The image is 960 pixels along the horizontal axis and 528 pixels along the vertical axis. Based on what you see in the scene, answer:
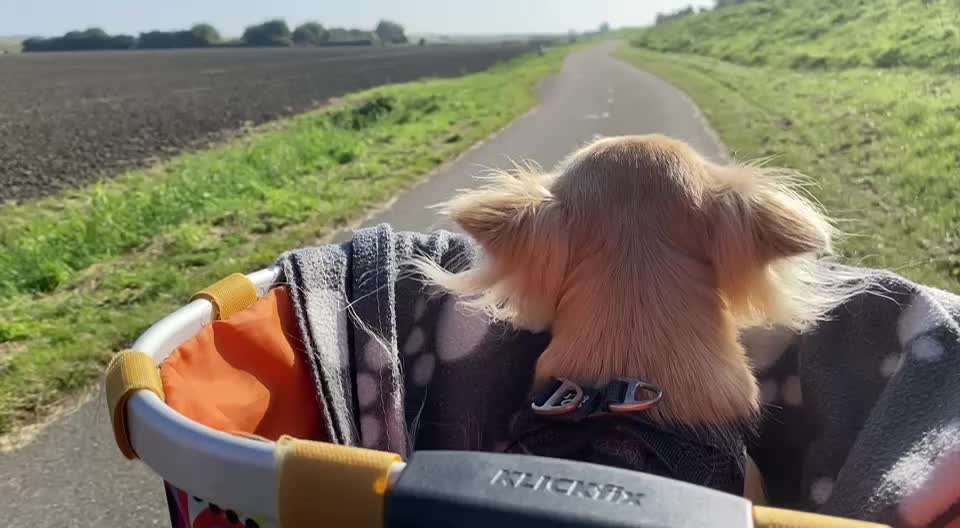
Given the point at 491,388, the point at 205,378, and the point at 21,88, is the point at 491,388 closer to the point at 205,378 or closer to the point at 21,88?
the point at 205,378

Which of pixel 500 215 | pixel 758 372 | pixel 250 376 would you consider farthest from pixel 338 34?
pixel 250 376

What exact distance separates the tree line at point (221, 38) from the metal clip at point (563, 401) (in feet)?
81.2

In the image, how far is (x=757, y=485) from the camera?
2.25 metres

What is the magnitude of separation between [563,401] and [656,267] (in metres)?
0.40

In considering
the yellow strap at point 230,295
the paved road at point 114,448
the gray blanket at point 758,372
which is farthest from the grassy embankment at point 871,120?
the yellow strap at point 230,295

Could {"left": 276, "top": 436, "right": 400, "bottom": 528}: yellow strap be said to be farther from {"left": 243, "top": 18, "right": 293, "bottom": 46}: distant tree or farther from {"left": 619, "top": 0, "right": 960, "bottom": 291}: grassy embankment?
{"left": 243, "top": 18, "right": 293, "bottom": 46}: distant tree

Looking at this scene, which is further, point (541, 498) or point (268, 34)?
point (268, 34)

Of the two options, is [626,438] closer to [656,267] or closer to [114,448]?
[656,267]

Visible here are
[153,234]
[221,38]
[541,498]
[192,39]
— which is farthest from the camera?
[221,38]

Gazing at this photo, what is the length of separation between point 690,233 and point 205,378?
3.91 ft

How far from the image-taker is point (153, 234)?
7406mm

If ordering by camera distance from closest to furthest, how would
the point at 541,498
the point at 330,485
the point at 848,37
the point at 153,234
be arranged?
the point at 541,498 → the point at 330,485 → the point at 153,234 → the point at 848,37

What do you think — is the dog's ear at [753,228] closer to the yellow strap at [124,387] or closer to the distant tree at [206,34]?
the yellow strap at [124,387]

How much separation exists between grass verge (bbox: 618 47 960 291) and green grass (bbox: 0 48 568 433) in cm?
414
